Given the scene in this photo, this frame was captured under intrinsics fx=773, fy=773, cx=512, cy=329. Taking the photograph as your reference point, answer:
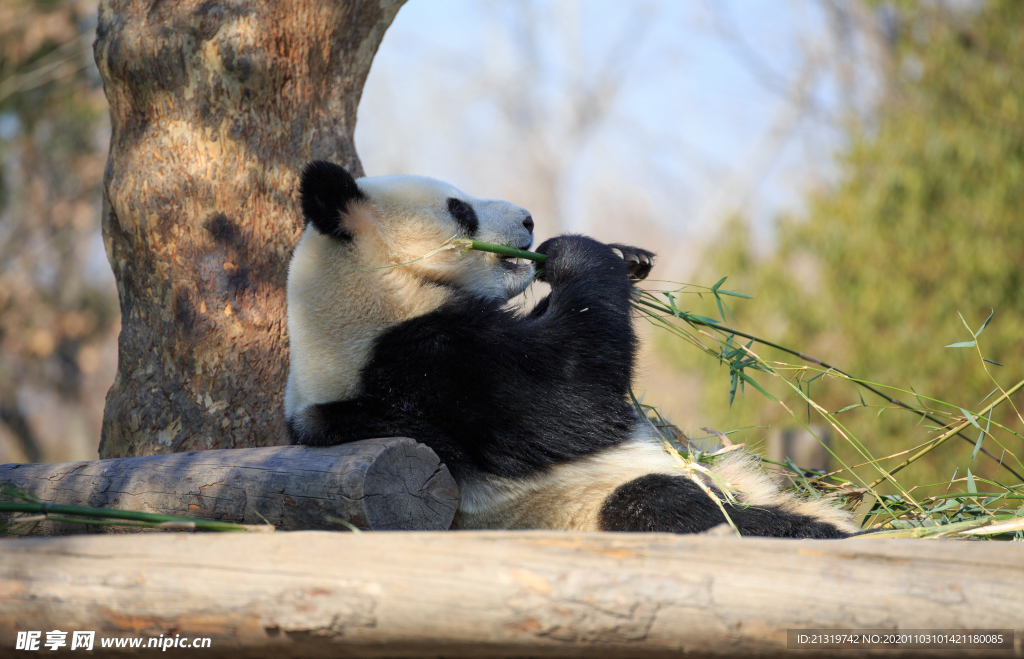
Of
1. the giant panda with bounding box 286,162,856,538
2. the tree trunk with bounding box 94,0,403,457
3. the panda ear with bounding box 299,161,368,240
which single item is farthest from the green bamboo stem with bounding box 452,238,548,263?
the tree trunk with bounding box 94,0,403,457

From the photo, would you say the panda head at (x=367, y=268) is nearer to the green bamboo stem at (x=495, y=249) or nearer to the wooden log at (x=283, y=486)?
the green bamboo stem at (x=495, y=249)

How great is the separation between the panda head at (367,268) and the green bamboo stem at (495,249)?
0.18 feet

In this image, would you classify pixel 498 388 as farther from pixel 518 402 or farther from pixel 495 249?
pixel 495 249

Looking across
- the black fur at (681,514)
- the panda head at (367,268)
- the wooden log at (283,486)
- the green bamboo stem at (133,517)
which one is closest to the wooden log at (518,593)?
the green bamboo stem at (133,517)

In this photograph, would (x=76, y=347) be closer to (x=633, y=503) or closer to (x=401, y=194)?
(x=401, y=194)

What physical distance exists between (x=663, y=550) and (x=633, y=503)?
2.98 feet

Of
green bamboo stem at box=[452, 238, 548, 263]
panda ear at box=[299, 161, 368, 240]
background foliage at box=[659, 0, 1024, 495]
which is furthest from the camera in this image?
background foliage at box=[659, 0, 1024, 495]

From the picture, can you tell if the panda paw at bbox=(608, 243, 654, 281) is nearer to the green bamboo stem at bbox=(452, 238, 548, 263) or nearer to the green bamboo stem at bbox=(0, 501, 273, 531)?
the green bamboo stem at bbox=(452, 238, 548, 263)

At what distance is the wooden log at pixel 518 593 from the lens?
129 centimetres

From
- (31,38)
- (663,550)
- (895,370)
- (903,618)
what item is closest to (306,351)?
(663,550)

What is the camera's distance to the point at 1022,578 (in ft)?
4.27

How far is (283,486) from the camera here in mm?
1938

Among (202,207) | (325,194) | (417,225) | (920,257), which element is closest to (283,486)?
(325,194)

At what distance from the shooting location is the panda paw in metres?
2.78
